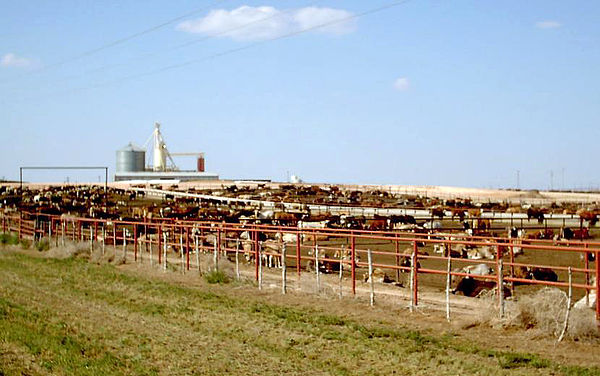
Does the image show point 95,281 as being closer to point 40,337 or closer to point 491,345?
point 40,337

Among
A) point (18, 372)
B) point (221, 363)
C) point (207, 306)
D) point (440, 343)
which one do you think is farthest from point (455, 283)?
point (18, 372)

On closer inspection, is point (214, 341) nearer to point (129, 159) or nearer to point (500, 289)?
point (500, 289)

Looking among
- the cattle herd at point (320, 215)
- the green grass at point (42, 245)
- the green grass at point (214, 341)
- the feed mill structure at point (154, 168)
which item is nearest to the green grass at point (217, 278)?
the cattle herd at point (320, 215)

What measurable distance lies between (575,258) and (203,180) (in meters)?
78.8

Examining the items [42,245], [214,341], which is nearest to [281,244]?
[214,341]

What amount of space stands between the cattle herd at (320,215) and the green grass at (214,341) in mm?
2403

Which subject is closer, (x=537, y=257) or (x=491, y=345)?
(x=491, y=345)

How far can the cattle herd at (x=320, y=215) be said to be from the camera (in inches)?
1064

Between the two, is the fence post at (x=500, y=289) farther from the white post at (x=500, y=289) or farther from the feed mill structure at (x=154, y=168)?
the feed mill structure at (x=154, y=168)

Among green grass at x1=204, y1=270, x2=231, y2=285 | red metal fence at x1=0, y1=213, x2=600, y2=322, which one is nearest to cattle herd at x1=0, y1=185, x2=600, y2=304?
red metal fence at x1=0, y1=213, x2=600, y2=322

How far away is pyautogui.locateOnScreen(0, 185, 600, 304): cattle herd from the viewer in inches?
1064

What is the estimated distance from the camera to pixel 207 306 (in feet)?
58.5

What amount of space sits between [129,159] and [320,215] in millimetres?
64246

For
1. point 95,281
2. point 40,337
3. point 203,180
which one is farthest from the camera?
point 203,180
